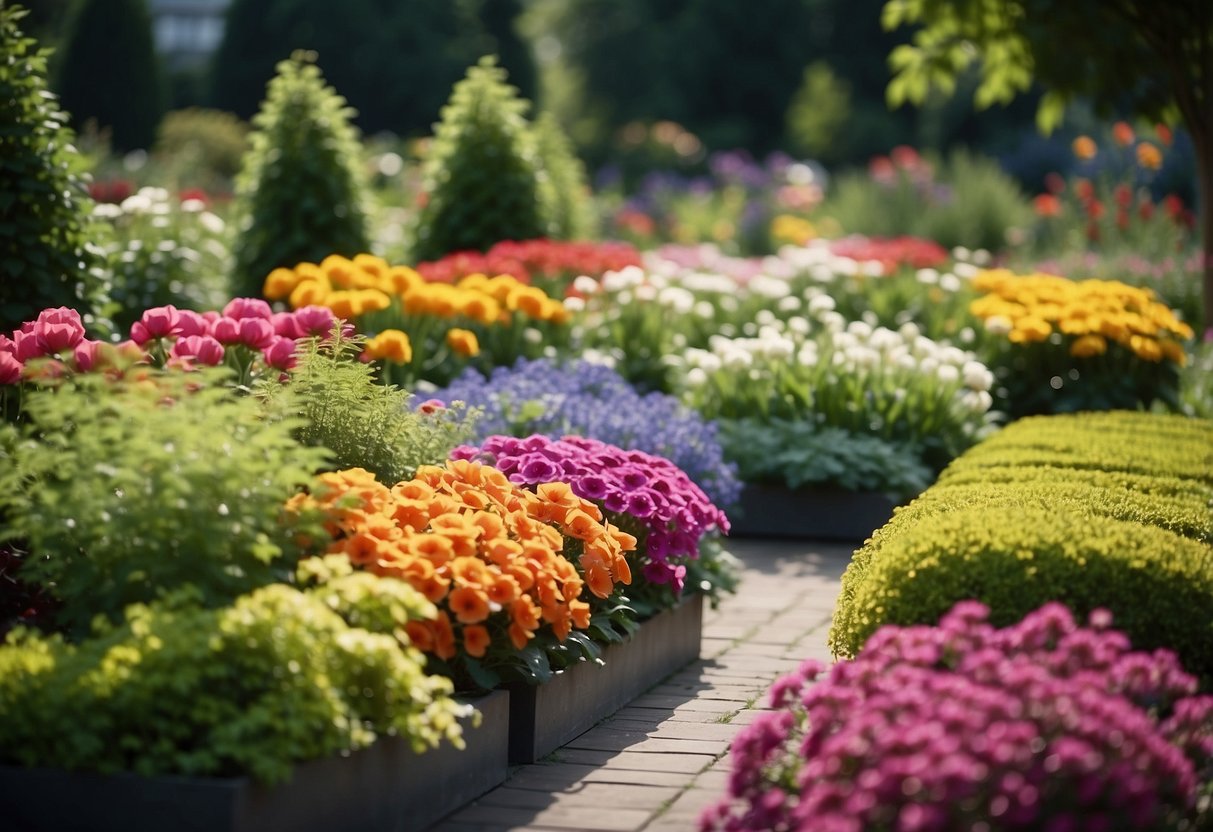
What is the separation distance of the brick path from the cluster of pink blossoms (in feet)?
5.23

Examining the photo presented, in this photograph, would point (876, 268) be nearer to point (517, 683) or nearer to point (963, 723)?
point (517, 683)

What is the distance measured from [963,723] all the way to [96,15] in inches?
1096

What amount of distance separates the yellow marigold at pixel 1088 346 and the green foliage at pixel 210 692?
6538 millimetres

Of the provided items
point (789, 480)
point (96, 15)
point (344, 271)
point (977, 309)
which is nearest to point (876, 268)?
point (977, 309)

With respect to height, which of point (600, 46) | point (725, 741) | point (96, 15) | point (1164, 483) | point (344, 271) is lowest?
point (725, 741)

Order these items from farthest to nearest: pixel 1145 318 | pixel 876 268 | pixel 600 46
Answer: pixel 600 46
pixel 876 268
pixel 1145 318

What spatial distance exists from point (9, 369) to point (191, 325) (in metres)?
0.79

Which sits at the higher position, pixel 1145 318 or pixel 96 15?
pixel 96 15

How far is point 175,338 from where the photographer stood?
18.3 feet

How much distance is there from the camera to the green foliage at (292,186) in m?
9.53

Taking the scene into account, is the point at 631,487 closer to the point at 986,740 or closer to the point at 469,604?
the point at 469,604

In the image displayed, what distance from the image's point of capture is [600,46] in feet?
144

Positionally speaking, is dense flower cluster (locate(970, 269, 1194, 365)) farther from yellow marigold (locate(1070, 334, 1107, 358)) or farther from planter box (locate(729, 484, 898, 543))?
planter box (locate(729, 484, 898, 543))

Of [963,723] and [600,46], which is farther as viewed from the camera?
[600,46]
